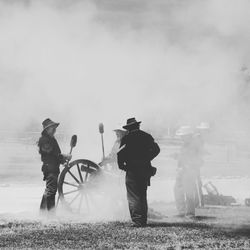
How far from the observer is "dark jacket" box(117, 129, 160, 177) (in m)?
10.1

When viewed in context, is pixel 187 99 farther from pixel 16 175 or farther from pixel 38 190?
pixel 16 175

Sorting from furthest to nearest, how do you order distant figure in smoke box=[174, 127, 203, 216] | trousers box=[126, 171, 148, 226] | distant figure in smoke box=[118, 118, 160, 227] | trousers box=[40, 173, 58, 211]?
distant figure in smoke box=[174, 127, 203, 216]
trousers box=[40, 173, 58, 211]
distant figure in smoke box=[118, 118, 160, 227]
trousers box=[126, 171, 148, 226]

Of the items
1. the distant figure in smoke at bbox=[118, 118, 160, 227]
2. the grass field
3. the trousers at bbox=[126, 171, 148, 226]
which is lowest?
the grass field

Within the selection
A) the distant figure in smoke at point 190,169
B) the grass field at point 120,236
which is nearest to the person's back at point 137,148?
the grass field at point 120,236

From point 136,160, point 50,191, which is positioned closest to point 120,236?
point 136,160

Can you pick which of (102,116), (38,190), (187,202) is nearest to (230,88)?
(187,202)

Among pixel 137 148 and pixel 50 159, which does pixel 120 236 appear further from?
pixel 50 159

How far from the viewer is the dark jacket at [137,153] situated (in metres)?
10.1

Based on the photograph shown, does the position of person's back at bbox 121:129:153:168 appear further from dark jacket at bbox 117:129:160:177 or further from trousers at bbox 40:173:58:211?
trousers at bbox 40:173:58:211

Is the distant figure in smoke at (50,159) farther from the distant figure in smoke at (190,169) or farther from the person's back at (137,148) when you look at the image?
the distant figure in smoke at (190,169)

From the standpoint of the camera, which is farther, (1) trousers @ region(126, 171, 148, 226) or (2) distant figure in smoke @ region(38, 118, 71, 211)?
(2) distant figure in smoke @ region(38, 118, 71, 211)

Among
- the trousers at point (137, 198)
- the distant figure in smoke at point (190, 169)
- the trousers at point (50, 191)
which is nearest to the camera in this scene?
the trousers at point (137, 198)

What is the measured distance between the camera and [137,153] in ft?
33.3

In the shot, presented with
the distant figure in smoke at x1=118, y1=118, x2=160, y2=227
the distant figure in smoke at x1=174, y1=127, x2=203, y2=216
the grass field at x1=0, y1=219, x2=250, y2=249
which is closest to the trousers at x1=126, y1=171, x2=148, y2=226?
the distant figure in smoke at x1=118, y1=118, x2=160, y2=227
